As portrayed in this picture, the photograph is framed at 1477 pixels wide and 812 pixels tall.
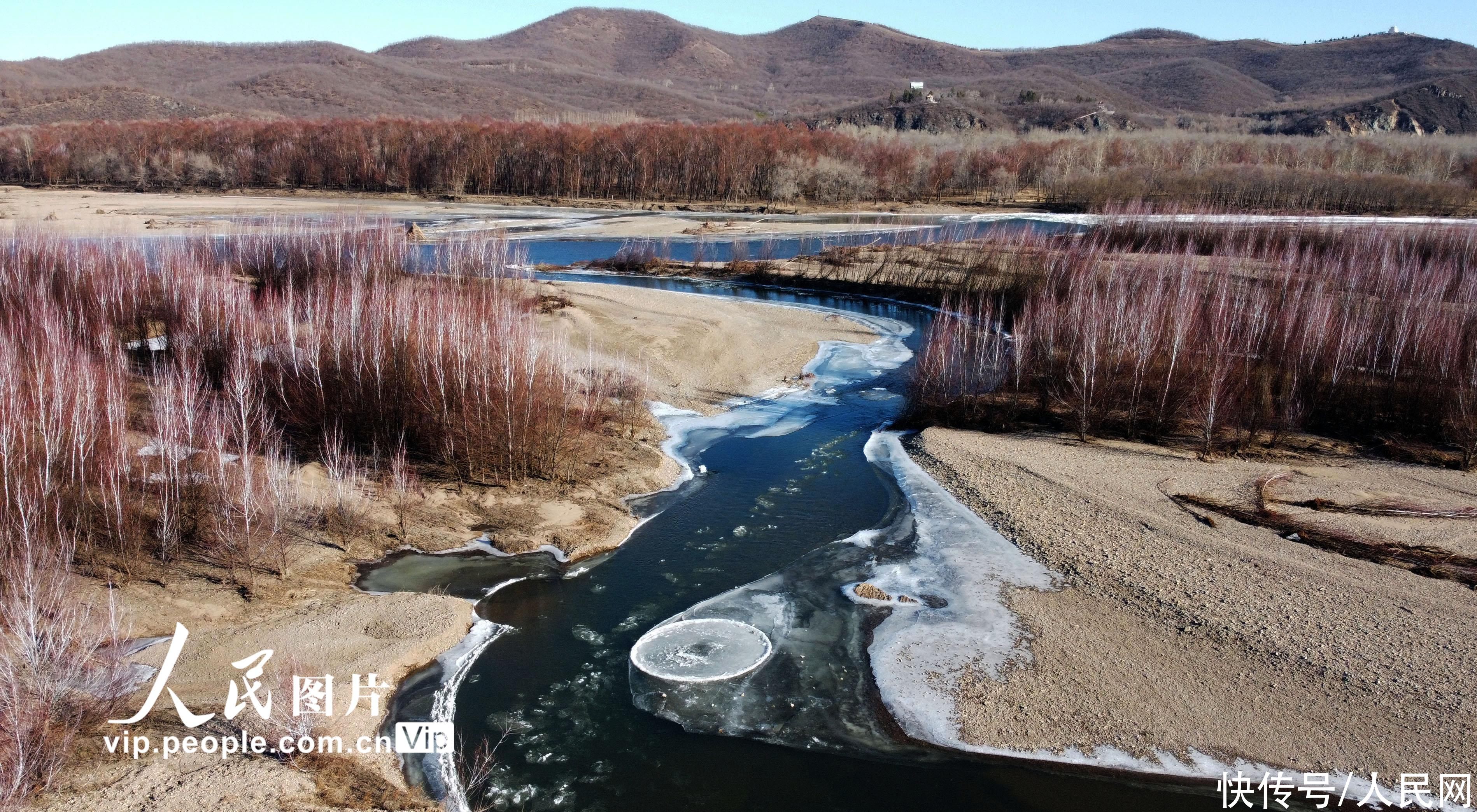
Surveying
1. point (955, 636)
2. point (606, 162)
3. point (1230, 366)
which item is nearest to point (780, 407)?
point (1230, 366)

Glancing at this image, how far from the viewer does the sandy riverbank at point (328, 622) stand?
33.7 ft

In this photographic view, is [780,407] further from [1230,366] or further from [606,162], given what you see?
[606,162]

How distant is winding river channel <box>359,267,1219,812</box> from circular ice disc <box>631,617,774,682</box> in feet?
0.19

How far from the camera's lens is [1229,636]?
14.4 metres

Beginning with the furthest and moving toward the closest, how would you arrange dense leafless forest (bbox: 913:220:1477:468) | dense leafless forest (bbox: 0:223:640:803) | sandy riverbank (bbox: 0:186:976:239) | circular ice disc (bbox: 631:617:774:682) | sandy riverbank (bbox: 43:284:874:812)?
sandy riverbank (bbox: 0:186:976:239), dense leafless forest (bbox: 913:220:1477:468), circular ice disc (bbox: 631:617:774:682), dense leafless forest (bbox: 0:223:640:803), sandy riverbank (bbox: 43:284:874:812)

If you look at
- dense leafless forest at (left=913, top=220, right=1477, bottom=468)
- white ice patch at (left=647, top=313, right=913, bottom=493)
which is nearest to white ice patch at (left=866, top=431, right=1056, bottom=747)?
white ice patch at (left=647, top=313, right=913, bottom=493)

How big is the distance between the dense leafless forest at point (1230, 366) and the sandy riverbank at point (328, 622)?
9.09 meters

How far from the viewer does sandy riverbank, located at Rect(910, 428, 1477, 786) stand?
40.2ft

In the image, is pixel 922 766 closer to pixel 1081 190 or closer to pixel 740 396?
pixel 740 396

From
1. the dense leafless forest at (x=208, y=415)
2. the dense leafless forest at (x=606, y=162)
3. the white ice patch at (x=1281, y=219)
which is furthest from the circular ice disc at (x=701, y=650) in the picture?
the dense leafless forest at (x=606, y=162)

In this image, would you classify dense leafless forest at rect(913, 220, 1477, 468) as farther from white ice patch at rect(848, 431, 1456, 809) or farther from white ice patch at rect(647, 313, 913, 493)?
white ice patch at rect(848, 431, 1456, 809)

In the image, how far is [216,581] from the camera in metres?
15.0

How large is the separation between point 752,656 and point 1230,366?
56.7 feet

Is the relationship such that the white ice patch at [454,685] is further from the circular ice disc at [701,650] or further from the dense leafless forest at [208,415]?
the dense leafless forest at [208,415]
